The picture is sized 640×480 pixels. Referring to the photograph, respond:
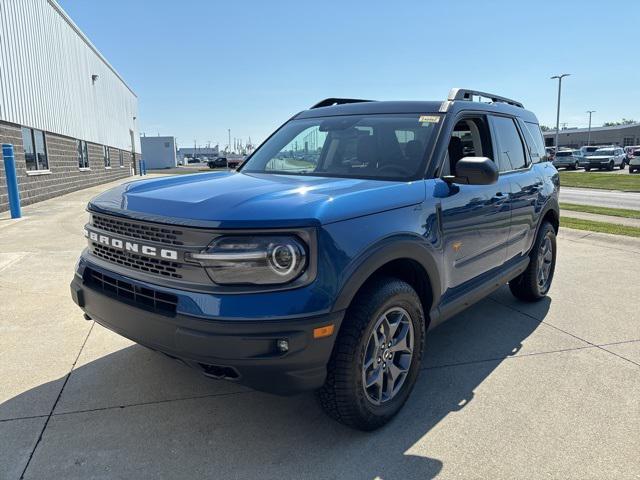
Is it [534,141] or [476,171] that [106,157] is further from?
[476,171]

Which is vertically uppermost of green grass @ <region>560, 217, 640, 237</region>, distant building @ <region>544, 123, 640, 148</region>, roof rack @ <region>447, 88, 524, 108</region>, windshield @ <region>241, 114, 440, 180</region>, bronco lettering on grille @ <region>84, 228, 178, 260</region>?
distant building @ <region>544, 123, 640, 148</region>

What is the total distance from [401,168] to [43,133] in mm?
16370

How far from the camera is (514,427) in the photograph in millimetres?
2818

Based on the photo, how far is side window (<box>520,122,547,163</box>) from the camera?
4.91 m

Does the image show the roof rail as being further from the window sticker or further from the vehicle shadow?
the vehicle shadow

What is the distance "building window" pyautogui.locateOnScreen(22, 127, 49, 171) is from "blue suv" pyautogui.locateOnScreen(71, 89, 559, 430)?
1330 centimetres

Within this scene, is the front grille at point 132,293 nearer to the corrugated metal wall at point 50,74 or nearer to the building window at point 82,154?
the corrugated metal wall at point 50,74

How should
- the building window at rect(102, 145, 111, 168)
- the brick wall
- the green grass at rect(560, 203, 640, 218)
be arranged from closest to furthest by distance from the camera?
the green grass at rect(560, 203, 640, 218), the brick wall, the building window at rect(102, 145, 111, 168)

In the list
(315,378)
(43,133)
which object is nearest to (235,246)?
(315,378)

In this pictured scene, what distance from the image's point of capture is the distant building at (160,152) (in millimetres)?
68250

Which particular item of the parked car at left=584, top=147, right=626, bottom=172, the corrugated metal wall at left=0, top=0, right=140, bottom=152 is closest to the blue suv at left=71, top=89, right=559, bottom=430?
the corrugated metal wall at left=0, top=0, right=140, bottom=152

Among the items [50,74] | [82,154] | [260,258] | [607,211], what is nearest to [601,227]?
[607,211]

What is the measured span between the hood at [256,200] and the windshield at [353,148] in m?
0.32

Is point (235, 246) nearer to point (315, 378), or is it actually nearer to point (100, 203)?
point (315, 378)
